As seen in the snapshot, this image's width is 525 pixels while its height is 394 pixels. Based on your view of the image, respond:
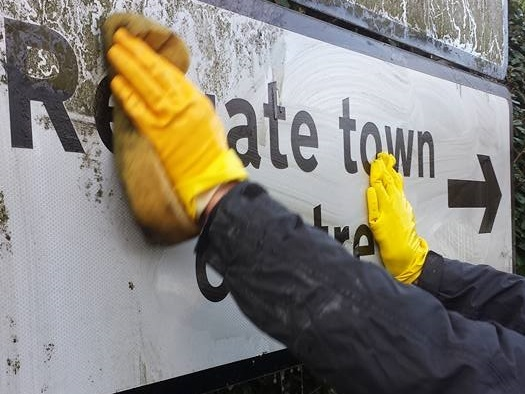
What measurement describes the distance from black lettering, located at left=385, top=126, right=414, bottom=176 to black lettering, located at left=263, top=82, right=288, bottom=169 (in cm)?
39

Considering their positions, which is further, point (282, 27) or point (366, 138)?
point (366, 138)

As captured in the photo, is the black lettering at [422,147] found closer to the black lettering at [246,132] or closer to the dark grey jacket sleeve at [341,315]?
the black lettering at [246,132]

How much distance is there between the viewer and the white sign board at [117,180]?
78 cm

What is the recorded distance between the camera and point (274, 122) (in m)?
1.14

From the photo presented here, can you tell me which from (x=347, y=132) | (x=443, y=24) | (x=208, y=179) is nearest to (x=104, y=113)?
(x=208, y=179)

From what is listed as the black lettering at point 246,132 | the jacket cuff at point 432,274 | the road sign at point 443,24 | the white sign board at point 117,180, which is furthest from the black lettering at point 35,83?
the jacket cuff at point 432,274

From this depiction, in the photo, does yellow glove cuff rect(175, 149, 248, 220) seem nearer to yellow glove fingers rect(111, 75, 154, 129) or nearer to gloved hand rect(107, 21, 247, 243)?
gloved hand rect(107, 21, 247, 243)

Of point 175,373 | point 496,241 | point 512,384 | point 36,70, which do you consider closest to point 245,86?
point 36,70

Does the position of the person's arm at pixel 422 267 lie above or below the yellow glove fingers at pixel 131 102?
below

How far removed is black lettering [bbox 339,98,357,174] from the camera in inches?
51.3

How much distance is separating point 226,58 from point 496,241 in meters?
1.24

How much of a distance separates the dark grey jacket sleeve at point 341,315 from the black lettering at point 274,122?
0.36 metres

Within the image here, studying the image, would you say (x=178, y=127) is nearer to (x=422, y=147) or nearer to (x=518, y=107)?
(x=422, y=147)

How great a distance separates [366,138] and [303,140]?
23 centimetres
